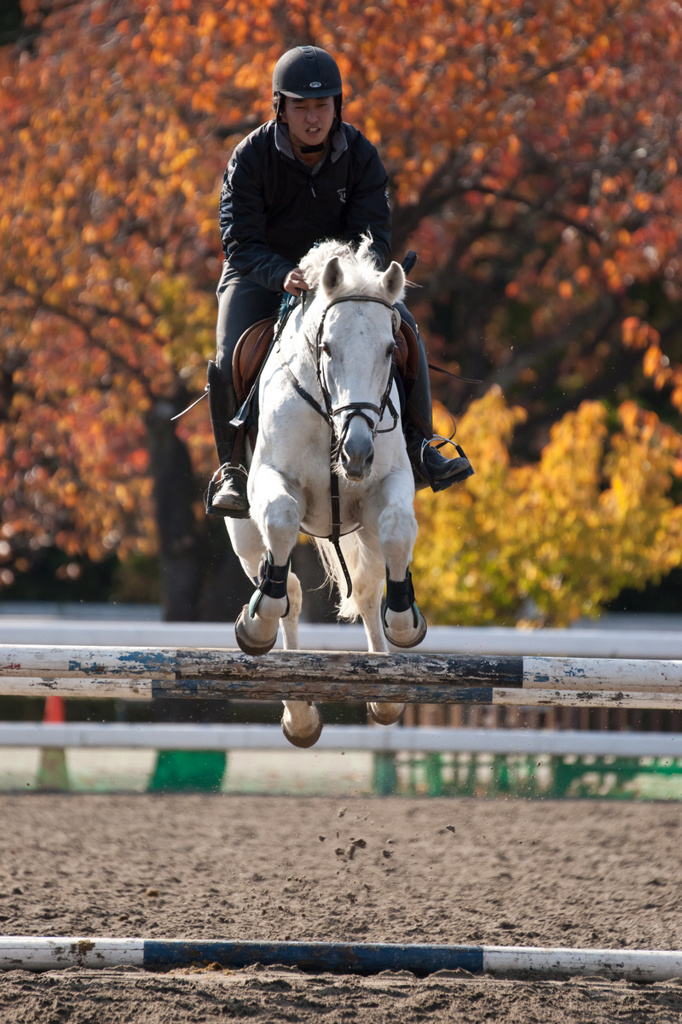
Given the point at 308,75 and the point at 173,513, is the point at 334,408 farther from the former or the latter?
the point at 173,513

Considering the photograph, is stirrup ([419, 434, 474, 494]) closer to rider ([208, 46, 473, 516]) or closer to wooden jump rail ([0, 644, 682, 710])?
rider ([208, 46, 473, 516])

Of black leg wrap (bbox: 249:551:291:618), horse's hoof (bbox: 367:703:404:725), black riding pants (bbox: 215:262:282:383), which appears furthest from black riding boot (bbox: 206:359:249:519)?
horse's hoof (bbox: 367:703:404:725)

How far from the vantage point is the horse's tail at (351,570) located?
4.54m

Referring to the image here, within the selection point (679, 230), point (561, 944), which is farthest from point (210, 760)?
point (679, 230)

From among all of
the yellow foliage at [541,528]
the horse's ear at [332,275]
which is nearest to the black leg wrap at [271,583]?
the horse's ear at [332,275]

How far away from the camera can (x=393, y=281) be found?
3.71 metres

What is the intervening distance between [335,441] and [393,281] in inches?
22.6

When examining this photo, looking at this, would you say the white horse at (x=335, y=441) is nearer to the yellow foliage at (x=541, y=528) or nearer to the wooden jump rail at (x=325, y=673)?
the wooden jump rail at (x=325, y=673)

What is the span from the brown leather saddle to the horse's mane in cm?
43

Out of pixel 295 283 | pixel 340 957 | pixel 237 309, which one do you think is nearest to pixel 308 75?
Answer: pixel 295 283

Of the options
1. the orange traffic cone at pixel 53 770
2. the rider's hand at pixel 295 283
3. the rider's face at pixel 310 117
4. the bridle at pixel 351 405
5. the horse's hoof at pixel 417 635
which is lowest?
the orange traffic cone at pixel 53 770

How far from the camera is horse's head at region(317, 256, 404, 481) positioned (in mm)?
3447

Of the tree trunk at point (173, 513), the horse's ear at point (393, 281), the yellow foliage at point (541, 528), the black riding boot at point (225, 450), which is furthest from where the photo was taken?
the tree trunk at point (173, 513)

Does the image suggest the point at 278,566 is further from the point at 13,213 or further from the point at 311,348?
the point at 13,213
